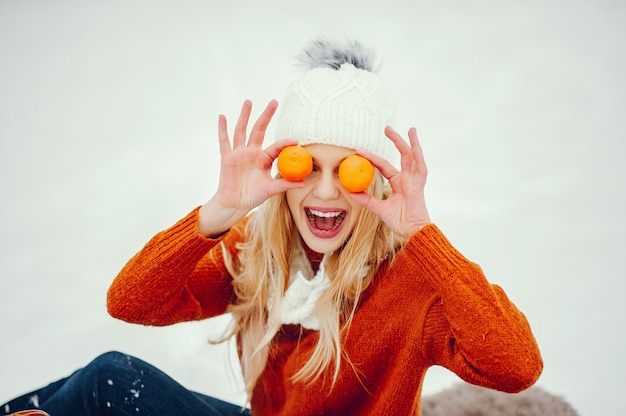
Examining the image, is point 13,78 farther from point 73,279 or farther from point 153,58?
point 73,279

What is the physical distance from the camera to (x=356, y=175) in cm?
140

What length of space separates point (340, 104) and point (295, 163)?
20 centimetres

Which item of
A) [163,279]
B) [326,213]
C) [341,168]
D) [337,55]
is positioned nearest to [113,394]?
[163,279]

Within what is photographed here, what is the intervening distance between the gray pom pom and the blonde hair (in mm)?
344

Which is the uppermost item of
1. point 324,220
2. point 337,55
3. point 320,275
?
point 337,55

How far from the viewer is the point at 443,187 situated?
3.45 metres

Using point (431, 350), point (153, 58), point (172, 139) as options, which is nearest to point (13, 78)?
point (153, 58)

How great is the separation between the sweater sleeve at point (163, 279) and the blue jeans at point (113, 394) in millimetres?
161

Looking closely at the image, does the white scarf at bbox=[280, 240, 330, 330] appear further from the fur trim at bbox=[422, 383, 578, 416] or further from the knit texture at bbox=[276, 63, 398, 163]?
the fur trim at bbox=[422, 383, 578, 416]

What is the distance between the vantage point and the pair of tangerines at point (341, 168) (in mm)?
1398

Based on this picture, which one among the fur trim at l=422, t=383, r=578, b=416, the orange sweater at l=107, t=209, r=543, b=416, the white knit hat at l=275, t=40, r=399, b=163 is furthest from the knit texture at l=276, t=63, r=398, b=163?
the fur trim at l=422, t=383, r=578, b=416

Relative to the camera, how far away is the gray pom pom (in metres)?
1.61

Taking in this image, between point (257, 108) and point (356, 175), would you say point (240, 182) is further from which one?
point (257, 108)

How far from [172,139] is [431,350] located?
293cm
